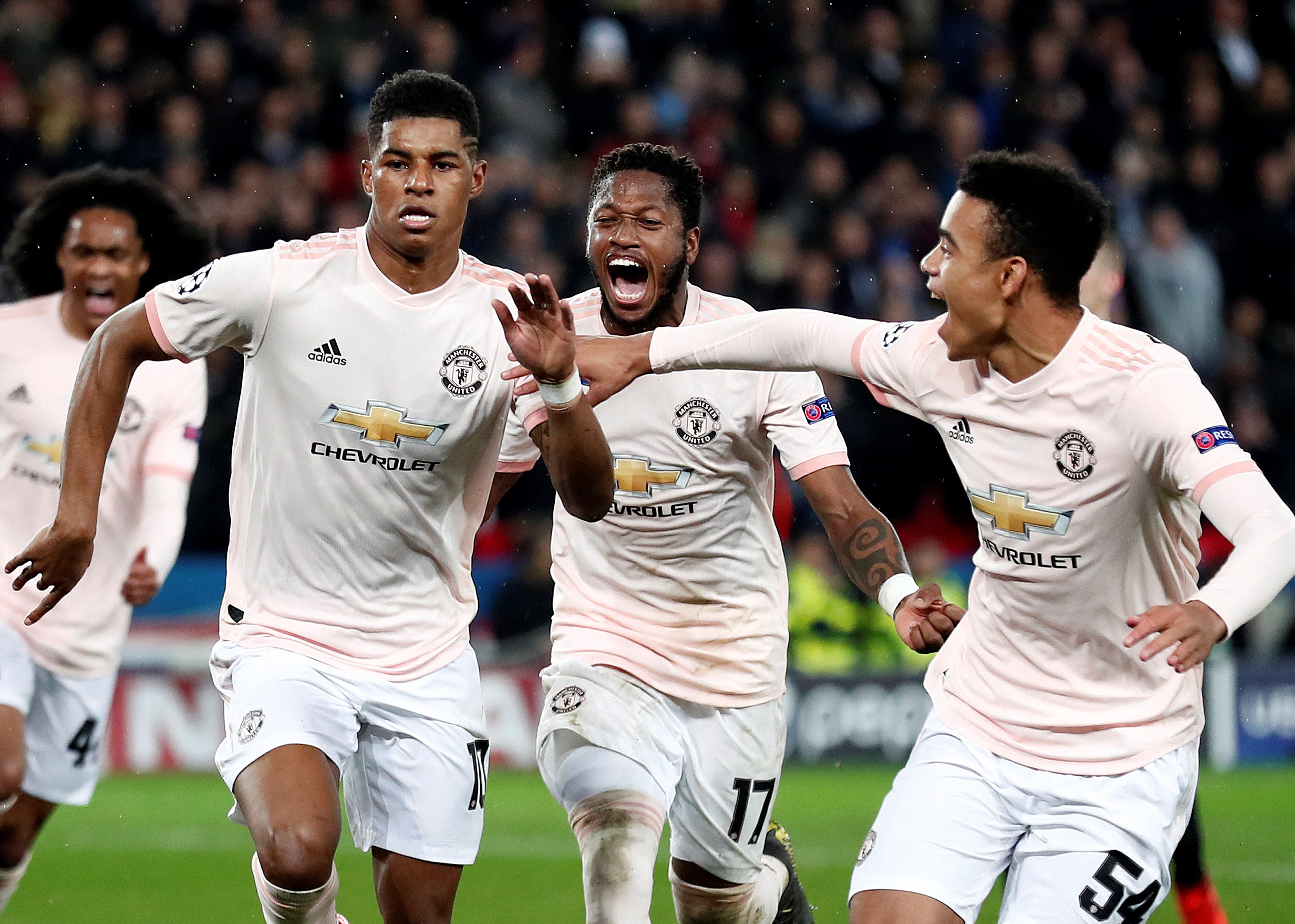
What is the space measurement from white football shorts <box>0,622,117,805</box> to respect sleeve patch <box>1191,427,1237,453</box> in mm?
4206

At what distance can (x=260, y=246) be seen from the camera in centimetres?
1397

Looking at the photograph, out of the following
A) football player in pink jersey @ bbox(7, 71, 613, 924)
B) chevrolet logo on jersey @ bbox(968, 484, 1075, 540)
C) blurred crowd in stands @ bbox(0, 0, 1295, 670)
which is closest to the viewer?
chevrolet logo on jersey @ bbox(968, 484, 1075, 540)

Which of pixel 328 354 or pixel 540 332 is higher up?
pixel 540 332

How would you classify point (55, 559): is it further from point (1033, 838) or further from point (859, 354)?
point (1033, 838)

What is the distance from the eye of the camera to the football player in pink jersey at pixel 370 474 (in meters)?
5.10

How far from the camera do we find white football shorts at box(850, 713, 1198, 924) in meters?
4.58

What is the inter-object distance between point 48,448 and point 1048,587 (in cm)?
376

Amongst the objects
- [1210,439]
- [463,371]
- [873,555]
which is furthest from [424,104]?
[1210,439]

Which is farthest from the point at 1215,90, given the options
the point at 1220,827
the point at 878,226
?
the point at 1220,827

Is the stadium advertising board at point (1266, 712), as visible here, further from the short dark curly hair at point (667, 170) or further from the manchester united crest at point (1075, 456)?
the manchester united crest at point (1075, 456)

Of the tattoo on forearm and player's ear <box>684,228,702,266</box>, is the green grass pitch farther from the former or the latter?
player's ear <box>684,228,702,266</box>

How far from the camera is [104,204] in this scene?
7379 millimetres

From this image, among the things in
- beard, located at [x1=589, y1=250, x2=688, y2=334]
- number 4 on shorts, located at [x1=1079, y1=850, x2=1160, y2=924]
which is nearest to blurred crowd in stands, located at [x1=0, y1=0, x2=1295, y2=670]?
beard, located at [x1=589, y1=250, x2=688, y2=334]

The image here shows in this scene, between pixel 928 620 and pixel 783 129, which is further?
pixel 783 129
